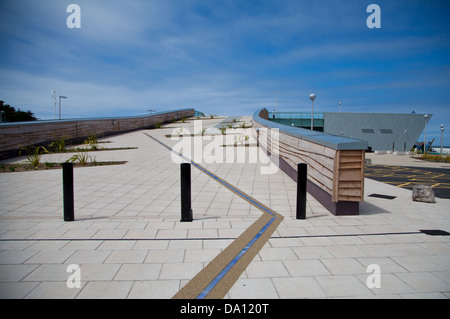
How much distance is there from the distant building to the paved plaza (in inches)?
1749

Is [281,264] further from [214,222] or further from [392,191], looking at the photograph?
[392,191]

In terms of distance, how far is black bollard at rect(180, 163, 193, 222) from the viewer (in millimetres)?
4594

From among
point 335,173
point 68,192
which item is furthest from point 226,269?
point 68,192

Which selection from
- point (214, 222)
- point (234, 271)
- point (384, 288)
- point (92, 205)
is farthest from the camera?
point (92, 205)

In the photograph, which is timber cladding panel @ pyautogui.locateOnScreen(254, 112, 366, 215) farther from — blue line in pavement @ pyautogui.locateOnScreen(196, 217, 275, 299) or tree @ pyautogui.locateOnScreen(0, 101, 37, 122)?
tree @ pyautogui.locateOnScreen(0, 101, 37, 122)

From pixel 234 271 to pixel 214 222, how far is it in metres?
1.67

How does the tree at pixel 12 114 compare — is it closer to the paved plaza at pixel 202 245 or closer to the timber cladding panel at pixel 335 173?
the paved plaza at pixel 202 245

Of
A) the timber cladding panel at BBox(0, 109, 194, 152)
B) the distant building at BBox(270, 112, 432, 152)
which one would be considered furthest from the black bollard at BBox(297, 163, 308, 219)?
the distant building at BBox(270, 112, 432, 152)

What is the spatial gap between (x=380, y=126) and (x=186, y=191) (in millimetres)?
53065

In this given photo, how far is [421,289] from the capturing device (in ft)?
9.01

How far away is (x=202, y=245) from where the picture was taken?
12.3 feet

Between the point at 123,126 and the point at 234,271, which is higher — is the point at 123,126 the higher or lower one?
the higher one

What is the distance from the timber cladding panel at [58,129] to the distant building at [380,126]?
34.8 m

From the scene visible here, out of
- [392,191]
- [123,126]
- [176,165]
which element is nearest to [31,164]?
[176,165]
